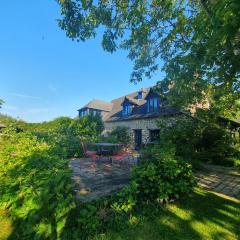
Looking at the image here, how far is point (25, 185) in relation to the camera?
4.09 m

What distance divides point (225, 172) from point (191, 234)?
7.38m

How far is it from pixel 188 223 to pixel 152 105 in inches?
673

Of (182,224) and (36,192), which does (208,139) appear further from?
(36,192)

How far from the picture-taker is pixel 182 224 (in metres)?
4.36

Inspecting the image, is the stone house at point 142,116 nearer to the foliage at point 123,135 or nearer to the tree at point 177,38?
the foliage at point 123,135

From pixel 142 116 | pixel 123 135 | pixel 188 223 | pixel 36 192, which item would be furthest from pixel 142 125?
pixel 36 192

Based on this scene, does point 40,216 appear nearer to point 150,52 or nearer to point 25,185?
point 25,185

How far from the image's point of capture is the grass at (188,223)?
389 centimetres

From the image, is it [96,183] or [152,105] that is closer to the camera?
[96,183]

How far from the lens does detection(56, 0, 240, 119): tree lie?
406 cm

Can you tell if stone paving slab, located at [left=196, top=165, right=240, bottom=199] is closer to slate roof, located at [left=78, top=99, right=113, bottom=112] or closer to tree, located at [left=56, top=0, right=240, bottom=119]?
tree, located at [left=56, top=0, right=240, bottom=119]

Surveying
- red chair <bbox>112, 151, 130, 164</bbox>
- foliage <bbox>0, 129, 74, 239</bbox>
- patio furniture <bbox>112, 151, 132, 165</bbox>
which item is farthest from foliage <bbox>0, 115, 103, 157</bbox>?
foliage <bbox>0, 129, 74, 239</bbox>

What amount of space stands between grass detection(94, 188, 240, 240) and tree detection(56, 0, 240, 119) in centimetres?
331

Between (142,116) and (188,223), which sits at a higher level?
(142,116)
